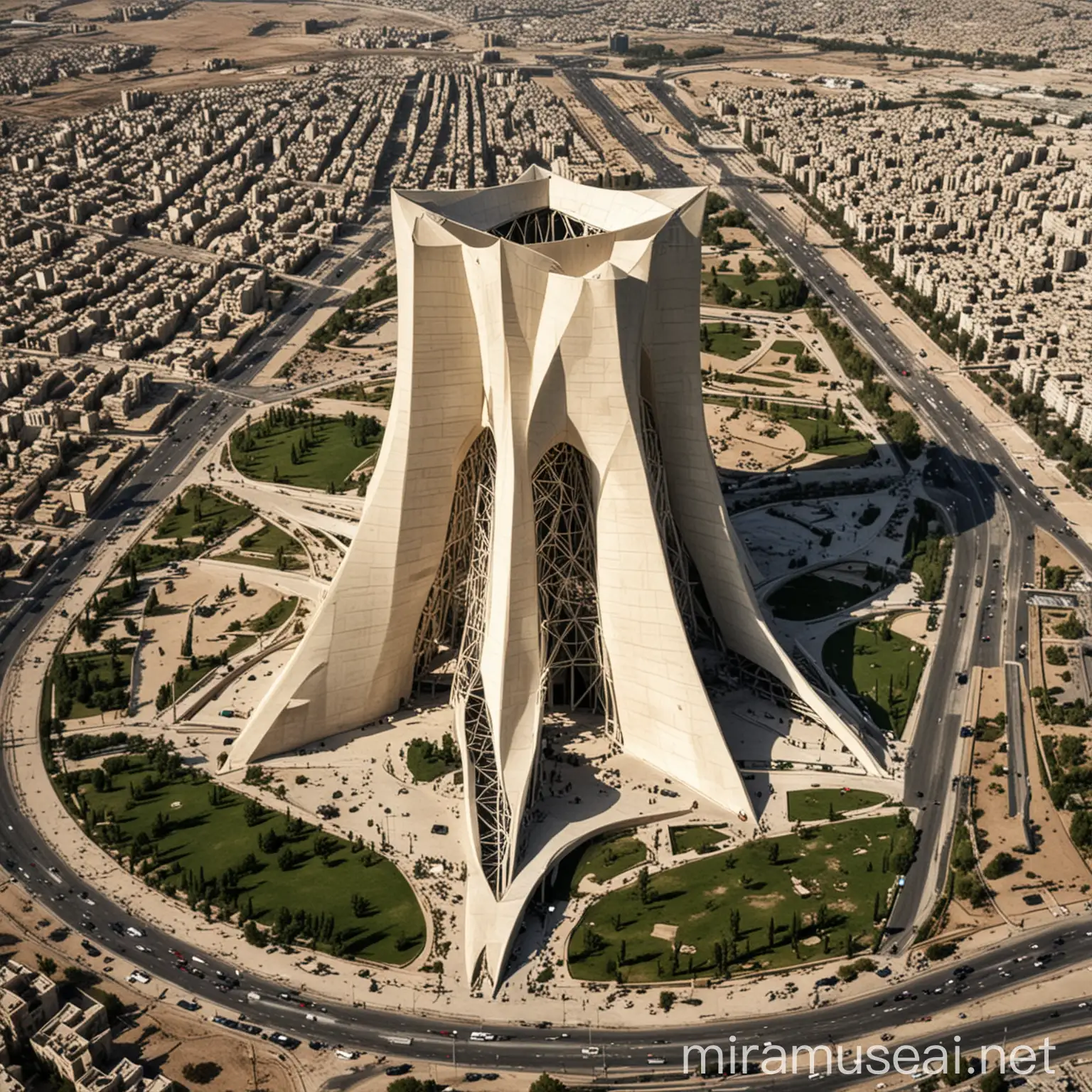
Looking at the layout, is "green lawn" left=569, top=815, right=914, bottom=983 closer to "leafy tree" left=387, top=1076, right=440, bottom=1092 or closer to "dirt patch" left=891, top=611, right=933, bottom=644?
"leafy tree" left=387, top=1076, right=440, bottom=1092

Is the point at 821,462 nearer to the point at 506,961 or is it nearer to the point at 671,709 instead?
the point at 671,709

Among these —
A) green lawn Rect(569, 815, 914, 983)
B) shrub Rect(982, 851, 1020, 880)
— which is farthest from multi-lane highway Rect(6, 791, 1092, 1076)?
shrub Rect(982, 851, 1020, 880)

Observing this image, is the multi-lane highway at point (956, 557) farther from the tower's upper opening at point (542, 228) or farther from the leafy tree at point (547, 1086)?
the tower's upper opening at point (542, 228)

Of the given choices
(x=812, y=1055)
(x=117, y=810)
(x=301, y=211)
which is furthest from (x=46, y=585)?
(x=301, y=211)

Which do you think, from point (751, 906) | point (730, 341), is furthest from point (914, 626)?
point (730, 341)

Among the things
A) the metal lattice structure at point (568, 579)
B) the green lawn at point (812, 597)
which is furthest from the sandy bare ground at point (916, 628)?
the metal lattice structure at point (568, 579)

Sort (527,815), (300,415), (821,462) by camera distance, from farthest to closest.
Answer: (300,415), (821,462), (527,815)
